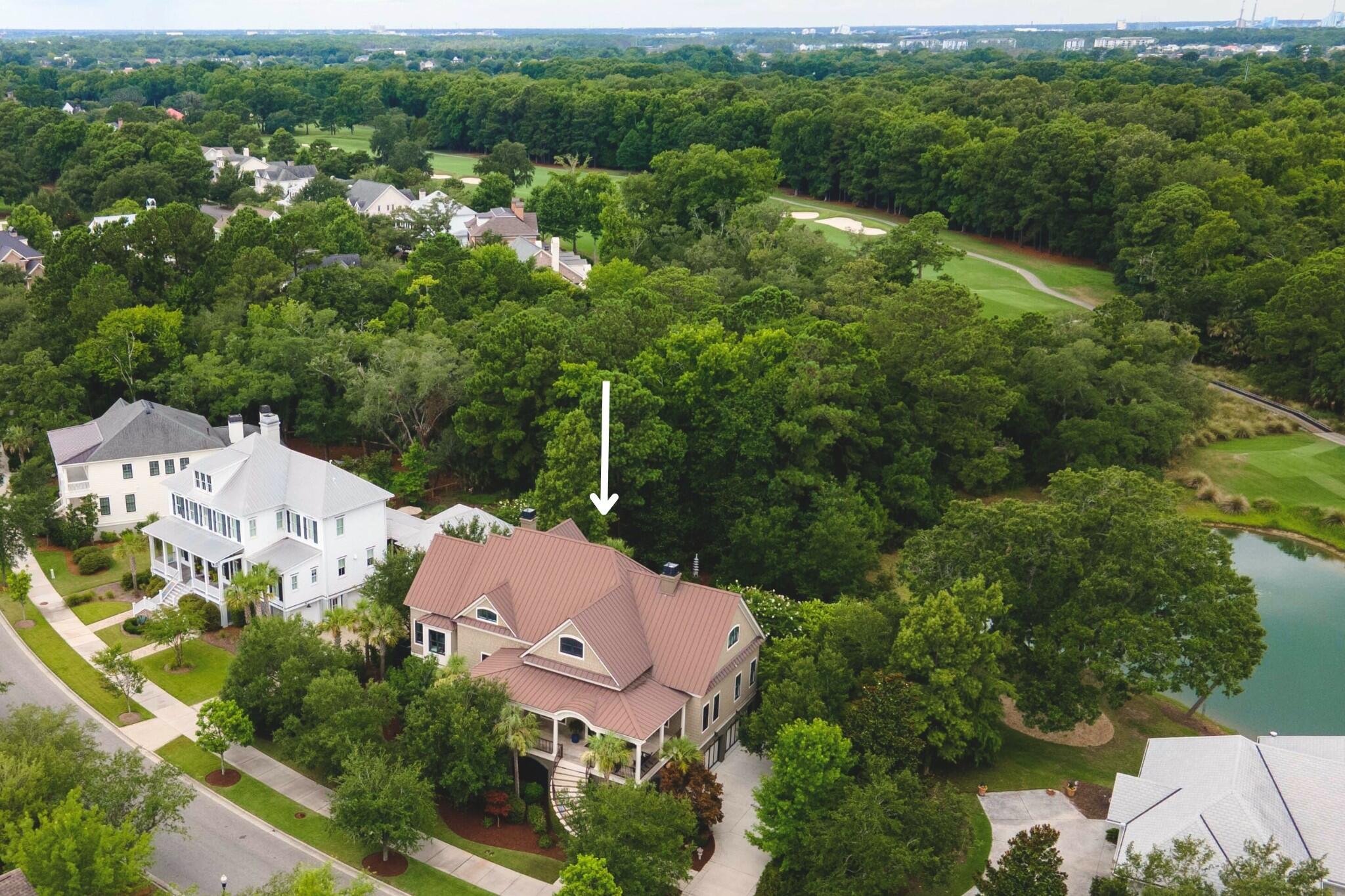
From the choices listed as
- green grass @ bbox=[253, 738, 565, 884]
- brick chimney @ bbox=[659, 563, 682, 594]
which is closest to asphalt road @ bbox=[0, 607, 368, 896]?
green grass @ bbox=[253, 738, 565, 884]

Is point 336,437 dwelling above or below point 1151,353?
below

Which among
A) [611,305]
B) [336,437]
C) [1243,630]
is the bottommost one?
[336,437]

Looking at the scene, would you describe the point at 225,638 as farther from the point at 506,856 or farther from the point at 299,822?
the point at 506,856

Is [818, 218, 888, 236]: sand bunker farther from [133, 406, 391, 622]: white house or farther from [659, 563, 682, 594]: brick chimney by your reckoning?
[659, 563, 682, 594]: brick chimney

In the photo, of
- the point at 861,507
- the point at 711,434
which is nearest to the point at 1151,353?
the point at 861,507

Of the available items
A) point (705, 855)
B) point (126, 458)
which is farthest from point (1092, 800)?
point (126, 458)

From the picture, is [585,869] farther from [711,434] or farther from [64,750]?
[711,434]

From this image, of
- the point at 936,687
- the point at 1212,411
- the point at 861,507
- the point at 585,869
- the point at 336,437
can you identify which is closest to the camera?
the point at 585,869
